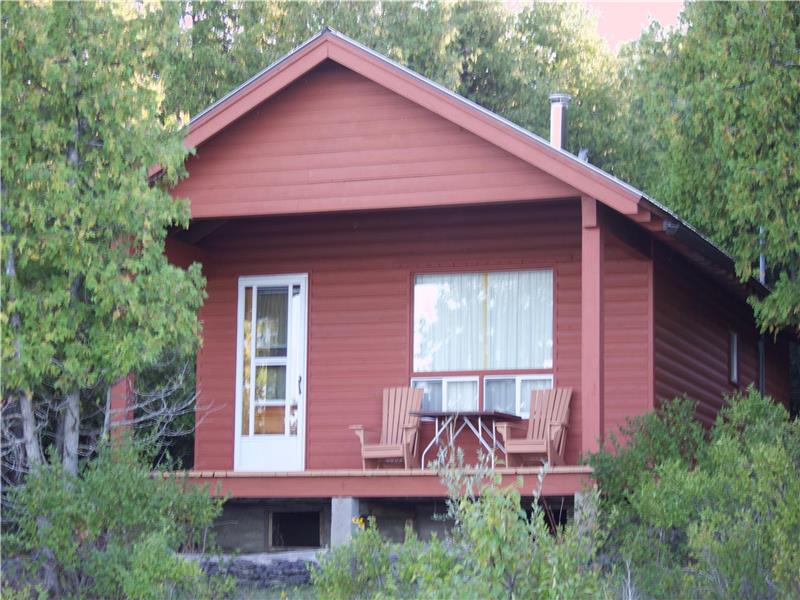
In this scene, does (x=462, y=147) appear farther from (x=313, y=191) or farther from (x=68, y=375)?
(x=68, y=375)

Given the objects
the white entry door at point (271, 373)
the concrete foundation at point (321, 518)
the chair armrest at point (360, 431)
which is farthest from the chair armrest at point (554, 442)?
the white entry door at point (271, 373)

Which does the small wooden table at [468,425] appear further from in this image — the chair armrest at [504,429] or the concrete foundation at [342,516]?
the concrete foundation at [342,516]

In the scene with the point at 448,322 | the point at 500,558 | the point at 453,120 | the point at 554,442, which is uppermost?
the point at 453,120

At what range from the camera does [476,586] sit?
7.44 meters

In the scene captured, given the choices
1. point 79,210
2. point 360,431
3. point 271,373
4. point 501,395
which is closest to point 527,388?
point 501,395

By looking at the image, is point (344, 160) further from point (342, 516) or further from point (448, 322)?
point (342, 516)

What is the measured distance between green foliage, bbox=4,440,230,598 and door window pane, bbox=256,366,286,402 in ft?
14.9

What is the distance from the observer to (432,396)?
1492cm

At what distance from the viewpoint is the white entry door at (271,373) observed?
50.3 ft

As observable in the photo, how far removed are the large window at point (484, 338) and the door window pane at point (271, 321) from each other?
5.37 ft

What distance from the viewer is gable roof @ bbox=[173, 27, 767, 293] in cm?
1238

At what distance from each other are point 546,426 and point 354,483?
235 centimetres

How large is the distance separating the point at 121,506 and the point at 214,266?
562cm

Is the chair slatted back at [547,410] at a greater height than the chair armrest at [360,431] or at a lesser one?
greater
